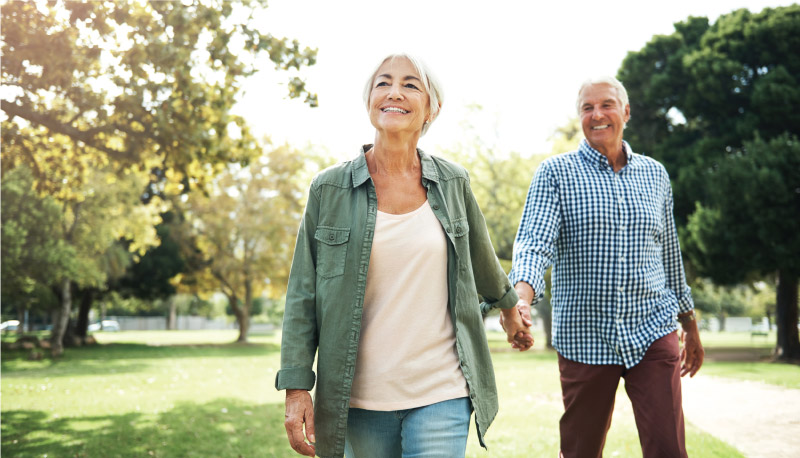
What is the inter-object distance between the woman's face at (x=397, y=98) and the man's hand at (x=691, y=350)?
2317 mm

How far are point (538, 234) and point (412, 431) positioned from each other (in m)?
1.49

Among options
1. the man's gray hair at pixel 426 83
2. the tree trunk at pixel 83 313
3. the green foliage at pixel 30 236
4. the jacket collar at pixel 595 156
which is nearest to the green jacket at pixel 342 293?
the man's gray hair at pixel 426 83

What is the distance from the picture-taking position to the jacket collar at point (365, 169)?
2939mm

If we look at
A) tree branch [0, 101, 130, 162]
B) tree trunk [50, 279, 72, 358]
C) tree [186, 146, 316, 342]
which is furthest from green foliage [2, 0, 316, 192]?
tree [186, 146, 316, 342]

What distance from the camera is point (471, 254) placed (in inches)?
125

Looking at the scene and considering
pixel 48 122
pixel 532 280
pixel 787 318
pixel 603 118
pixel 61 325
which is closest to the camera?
pixel 532 280

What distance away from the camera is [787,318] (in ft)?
79.0

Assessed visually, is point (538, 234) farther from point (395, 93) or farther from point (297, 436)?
point (297, 436)

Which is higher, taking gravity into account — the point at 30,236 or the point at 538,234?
the point at 30,236

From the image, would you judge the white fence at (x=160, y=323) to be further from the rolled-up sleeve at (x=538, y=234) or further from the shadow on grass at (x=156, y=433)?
the rolled-up sleeve at (x=538, y=234)

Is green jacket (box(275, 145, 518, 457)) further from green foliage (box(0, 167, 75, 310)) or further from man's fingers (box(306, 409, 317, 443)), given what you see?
green foliage (box(0, 167, 75, 310))

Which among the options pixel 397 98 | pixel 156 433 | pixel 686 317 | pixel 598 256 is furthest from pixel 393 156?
pixel 156 433

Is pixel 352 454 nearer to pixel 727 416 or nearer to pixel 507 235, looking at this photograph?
pixel 727 416

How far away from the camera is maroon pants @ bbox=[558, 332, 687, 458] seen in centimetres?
350
